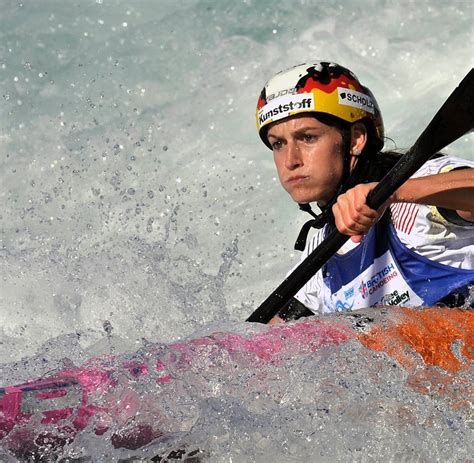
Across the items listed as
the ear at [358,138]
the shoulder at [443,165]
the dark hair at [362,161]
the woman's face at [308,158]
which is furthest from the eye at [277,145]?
the shoulder at [443,165]

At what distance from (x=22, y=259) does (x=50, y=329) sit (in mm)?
421

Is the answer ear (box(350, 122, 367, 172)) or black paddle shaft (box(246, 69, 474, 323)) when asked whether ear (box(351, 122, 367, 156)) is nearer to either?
ear (box(350, 122, 367, 172))

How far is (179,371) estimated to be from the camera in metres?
2.27

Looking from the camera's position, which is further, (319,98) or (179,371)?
(319,98)

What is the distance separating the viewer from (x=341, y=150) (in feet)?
9.44

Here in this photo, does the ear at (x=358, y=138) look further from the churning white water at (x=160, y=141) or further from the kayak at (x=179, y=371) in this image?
the churning white water at (x=160, y=141)

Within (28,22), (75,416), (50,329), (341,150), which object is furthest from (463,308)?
(28,22)

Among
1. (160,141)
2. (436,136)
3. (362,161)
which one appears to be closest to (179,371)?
(436,136)

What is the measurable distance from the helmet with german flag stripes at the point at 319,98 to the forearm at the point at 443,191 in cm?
68

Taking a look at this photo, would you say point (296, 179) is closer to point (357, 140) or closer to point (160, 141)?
point (357, 140)

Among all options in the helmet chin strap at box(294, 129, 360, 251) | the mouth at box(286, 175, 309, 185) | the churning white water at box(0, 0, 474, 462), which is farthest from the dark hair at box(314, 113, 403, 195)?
the churning white water at box(0, 0, 474, 462)

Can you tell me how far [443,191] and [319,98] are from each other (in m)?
0.78

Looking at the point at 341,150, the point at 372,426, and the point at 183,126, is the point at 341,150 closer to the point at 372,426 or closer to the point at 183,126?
the point at 372,426

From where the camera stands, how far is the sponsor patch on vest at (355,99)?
2.96 m
